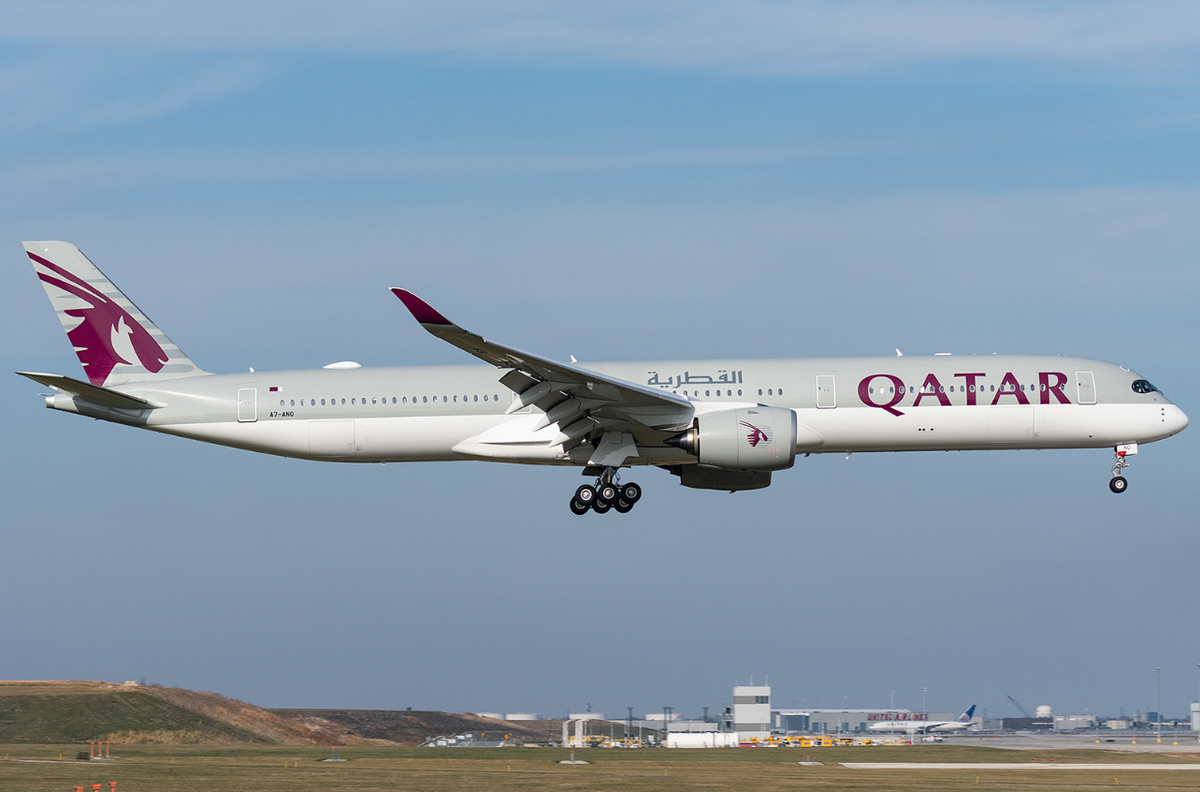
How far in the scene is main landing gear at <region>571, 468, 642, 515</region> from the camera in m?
37.5

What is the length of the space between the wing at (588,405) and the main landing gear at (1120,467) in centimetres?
1317

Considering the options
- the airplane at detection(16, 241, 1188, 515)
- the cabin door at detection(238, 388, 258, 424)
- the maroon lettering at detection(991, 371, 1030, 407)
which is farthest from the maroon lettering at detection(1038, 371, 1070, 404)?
→ the cabin door at detection(238, 388, 258, 424)

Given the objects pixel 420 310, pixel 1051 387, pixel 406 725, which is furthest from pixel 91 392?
pixel 406 725

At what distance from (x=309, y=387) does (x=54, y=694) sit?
25595mm

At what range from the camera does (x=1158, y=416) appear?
3781cm

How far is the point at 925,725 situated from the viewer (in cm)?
11044

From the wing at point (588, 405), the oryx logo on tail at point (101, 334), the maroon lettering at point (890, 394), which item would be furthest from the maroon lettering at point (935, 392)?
the oryx logo on tail at point (101, 334)

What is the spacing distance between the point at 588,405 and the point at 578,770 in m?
9.99

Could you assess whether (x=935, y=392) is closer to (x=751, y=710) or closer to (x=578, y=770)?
(x=578, y=770)

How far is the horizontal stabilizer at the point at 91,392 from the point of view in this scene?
35666 mm

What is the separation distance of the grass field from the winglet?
10.6m

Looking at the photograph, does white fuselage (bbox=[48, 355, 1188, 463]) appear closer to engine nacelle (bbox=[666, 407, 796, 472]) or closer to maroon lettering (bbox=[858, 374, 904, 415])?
maroon lettering (bbox=[858, 374, 904, 415])

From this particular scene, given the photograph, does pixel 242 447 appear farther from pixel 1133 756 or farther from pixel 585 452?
pixel 1133 756

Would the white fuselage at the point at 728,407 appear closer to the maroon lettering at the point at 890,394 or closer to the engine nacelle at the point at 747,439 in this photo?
the maroon lettering at the point at 890,394
